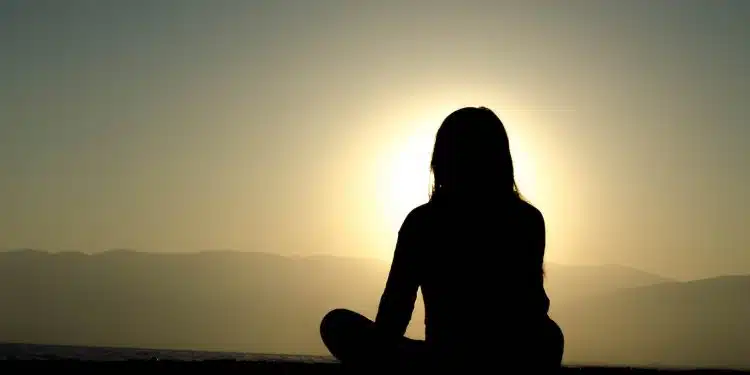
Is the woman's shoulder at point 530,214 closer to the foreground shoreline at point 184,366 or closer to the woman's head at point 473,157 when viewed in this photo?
the woman's head at point 473,157

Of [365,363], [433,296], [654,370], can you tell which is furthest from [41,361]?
[654,370]

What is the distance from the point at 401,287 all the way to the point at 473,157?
643 mm

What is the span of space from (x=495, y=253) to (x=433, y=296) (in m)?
0.32

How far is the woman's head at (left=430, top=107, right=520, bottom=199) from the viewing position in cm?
321

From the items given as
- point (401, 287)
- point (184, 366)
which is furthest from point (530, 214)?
point (184, 366)

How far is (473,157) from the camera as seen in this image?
322cm

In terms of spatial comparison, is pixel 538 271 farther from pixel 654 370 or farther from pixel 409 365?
pixel 654 370

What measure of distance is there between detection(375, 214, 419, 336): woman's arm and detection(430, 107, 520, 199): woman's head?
25 centimetres

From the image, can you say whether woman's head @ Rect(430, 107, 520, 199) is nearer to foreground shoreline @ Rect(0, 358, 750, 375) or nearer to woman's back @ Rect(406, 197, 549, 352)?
woman's back @ Rect(406, 197, 549, 352)

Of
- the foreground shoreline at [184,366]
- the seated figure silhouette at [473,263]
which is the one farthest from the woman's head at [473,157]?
the foreground shoreline at [184,366]

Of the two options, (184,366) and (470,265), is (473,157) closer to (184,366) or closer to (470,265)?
(470,265)

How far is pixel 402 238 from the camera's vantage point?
Result: 3.14 m

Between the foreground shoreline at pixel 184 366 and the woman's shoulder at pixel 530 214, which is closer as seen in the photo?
the woman's shoulder at pixel 530 214

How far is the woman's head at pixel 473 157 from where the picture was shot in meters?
3.21
